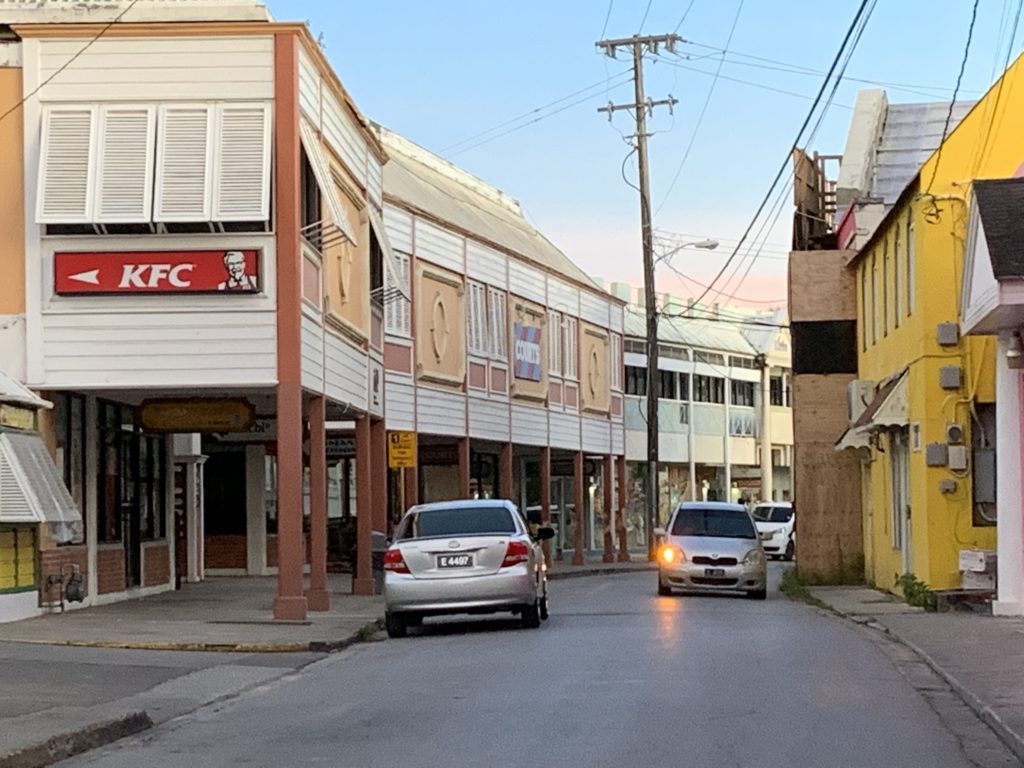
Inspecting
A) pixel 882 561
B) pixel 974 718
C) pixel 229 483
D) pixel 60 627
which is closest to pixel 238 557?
pixel 229 483

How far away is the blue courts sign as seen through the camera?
44938mm

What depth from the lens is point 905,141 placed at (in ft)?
123

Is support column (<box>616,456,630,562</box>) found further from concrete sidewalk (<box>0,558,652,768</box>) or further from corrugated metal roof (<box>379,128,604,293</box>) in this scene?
concrete sidewalk (<box>0,558,652,768</box>)

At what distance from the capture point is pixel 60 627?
832 inches

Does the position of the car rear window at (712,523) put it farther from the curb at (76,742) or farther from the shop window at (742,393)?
the shop window at (742,393)

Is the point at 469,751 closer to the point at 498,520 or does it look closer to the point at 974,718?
the point at 974,718

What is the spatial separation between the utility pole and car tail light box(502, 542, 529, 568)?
24.7 metres

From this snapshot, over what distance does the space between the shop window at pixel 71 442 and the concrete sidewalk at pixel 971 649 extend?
10920 millimetres

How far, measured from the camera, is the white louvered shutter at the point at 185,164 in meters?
22.1

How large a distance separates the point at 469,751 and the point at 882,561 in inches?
793

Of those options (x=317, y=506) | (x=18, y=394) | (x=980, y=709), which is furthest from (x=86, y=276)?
(x=980, y=709)

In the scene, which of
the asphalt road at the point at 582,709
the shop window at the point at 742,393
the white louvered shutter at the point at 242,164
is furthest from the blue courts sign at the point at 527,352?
the shop window at the point at 742,393

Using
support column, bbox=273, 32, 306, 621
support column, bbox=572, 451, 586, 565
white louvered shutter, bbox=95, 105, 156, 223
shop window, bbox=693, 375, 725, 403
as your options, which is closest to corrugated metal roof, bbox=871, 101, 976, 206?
support column, bbox=572, 451, 586, 565

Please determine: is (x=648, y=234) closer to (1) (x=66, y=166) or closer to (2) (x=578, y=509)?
(2) (x=578, y=509)
